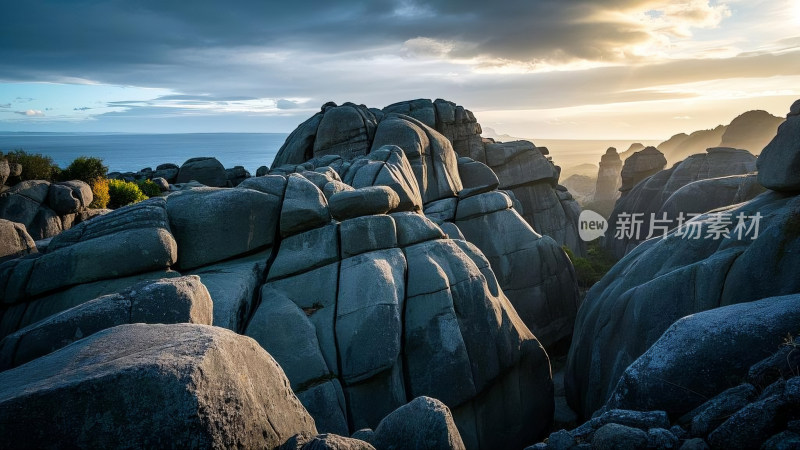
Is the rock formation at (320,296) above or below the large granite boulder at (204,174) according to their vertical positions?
below

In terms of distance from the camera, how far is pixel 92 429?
19.5 ft

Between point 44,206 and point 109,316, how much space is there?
21.0 m

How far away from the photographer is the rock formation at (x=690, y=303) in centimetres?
1198

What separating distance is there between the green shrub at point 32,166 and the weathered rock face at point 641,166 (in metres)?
61.8

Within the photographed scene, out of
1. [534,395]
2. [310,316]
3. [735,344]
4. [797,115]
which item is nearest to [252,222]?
[310,316]

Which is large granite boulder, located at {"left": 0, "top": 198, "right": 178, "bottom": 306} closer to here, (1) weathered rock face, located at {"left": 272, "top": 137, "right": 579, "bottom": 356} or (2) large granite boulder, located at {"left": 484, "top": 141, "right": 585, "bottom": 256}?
(1) weathered rock face, located at {"left": 272, "top": 137, "right": 579, "bottom": 356}

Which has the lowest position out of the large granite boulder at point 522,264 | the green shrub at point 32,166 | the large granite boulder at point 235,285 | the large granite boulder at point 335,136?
the large granite boulder at point 522,264

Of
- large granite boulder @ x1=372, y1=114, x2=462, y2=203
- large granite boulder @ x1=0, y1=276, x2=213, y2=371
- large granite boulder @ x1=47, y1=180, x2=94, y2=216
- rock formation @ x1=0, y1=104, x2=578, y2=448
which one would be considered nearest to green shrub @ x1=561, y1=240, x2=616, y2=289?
large granite boulder @ x1=372, y1=114, x2=462, y2=203

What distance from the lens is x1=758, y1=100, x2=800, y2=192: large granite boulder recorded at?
725 inches

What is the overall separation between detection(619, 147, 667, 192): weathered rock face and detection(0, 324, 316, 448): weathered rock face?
68566 mm

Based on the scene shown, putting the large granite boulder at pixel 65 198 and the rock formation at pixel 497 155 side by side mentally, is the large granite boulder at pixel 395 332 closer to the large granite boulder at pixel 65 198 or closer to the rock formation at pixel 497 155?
the large granite boulder at pixel 65 198

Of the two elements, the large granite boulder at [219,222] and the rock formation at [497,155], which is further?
the rock formation at [497,155]

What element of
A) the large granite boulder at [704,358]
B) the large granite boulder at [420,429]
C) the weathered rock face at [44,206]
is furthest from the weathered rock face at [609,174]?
the large granite boulder at [420,429]

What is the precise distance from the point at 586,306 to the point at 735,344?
A: 43.8 feet
